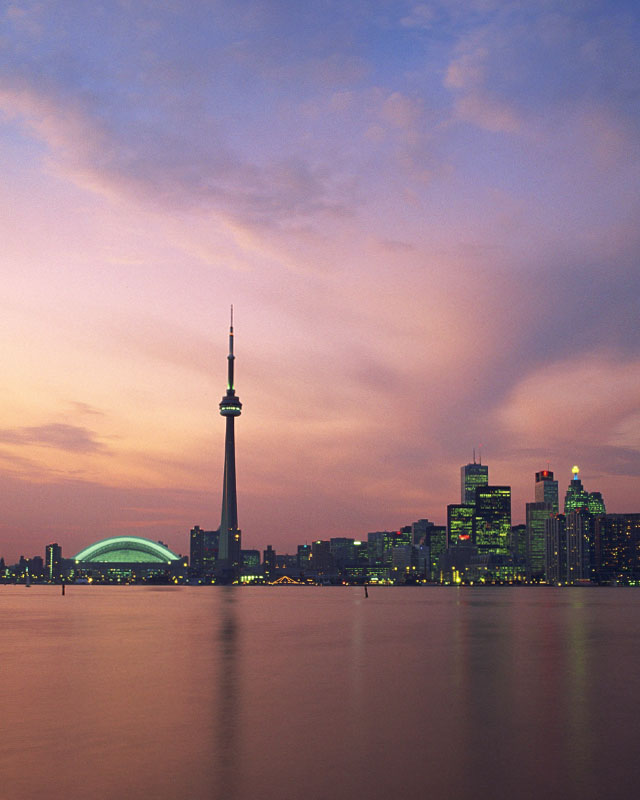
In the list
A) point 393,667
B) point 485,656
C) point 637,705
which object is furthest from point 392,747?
point 485,656

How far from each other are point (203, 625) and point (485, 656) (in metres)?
52.4

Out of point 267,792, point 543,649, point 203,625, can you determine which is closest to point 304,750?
point 267,792

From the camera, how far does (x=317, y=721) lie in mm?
37281

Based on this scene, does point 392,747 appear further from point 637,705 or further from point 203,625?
point 203,625

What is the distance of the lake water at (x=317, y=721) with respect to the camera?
26219 millimetres

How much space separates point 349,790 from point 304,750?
6.47 meters

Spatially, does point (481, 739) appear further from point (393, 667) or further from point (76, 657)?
point (76, 657)

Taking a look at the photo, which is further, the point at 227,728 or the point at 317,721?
the point at 317,721

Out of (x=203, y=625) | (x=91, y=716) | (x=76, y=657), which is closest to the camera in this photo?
(x=91, y=716)

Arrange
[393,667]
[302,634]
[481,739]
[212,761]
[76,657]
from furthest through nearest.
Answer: [302,634] → [76,657] → [393,667] → [481,739] → [212,761]

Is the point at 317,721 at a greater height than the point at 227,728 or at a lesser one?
lesser

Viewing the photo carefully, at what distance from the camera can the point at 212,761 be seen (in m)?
29.2

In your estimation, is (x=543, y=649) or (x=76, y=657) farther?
(x=543, y=649)

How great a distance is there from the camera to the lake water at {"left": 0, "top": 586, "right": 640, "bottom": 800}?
2622 centimetres
